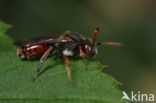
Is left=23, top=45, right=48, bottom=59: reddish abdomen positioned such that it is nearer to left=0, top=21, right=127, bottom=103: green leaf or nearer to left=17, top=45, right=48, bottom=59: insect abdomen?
left=17, top=45, right=48, bottom=59: insect abdomen

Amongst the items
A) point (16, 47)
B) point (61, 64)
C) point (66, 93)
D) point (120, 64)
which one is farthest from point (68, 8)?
point (66, 93)

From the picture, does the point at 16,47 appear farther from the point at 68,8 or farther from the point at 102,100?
the point at 68,8

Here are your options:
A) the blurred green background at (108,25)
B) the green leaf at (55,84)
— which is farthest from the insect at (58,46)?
the blurred green background at (108,25)

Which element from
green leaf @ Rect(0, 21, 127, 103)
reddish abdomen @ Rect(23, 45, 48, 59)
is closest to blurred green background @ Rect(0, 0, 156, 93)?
reddish abdomen @ Rect(23, 45, 48, 59)

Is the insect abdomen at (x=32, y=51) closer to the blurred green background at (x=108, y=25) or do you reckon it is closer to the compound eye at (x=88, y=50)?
the compound eye at (x=88, y=50)

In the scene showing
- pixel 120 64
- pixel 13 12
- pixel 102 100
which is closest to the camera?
pixel 102 100

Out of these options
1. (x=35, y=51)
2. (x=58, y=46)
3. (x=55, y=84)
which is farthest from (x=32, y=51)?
(x=55, y=84)
